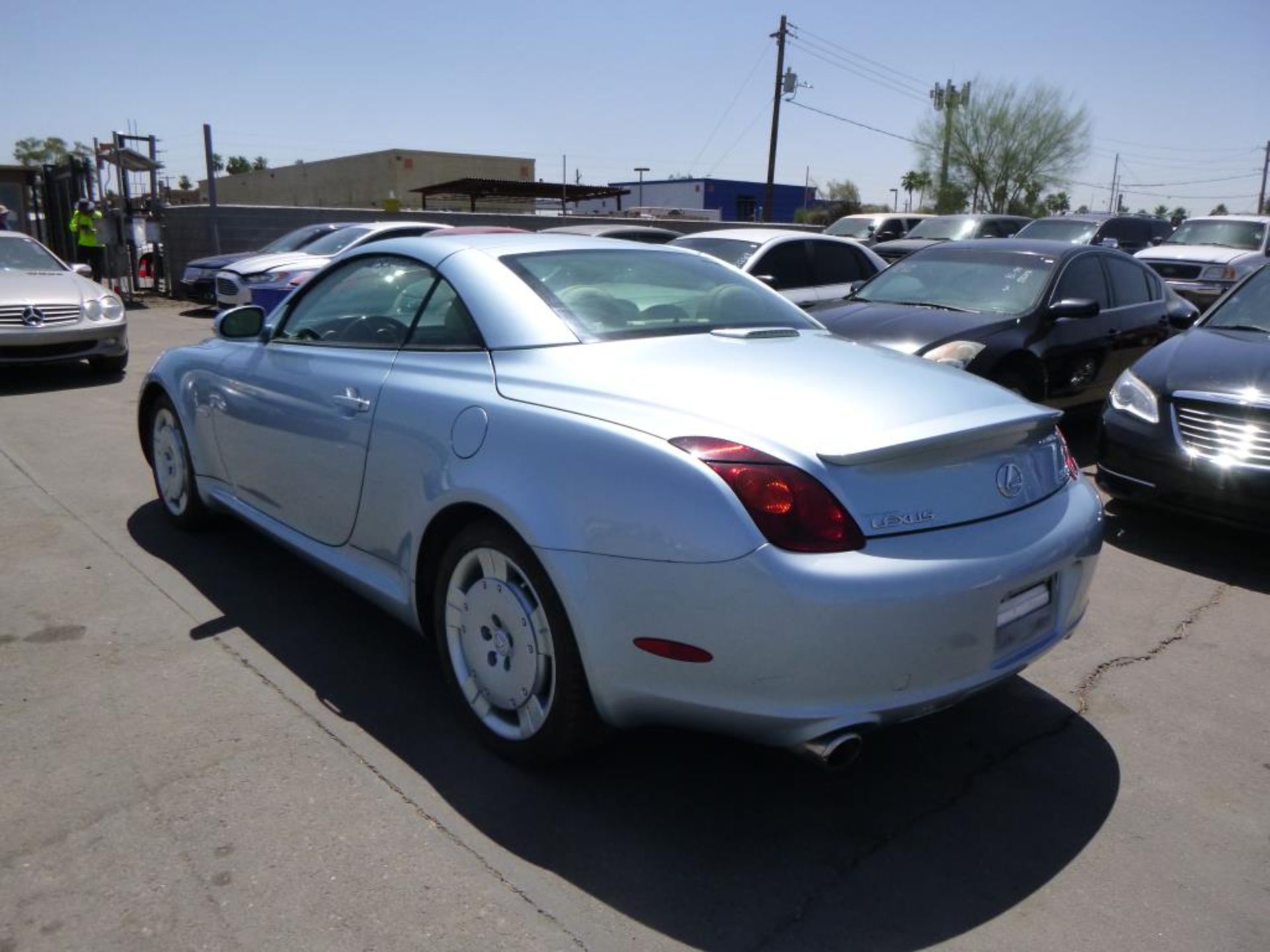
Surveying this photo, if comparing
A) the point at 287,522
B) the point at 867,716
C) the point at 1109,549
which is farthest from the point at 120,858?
the point at 1109,549

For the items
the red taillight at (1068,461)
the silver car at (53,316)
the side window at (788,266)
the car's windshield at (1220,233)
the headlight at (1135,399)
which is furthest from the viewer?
the car's windshield at (1220,233)

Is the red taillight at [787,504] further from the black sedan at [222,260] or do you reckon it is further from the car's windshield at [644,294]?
the black sedan at [222,260]

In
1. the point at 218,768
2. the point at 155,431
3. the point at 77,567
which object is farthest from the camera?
the point at 155,431

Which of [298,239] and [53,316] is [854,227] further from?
[53,316]

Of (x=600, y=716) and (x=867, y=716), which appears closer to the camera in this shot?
(x=867, y=716)

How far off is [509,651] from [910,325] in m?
4.57

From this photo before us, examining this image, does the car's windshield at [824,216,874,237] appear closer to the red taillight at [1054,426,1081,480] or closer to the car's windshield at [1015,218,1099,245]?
the car's windshield at [1015,218,1099,245]

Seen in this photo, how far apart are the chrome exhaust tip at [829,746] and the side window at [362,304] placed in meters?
2.00

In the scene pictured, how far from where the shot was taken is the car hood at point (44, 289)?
30.4 ft

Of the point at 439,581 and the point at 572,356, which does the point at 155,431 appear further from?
the point at 572,356

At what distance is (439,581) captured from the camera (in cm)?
309

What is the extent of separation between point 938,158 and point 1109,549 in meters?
47.8

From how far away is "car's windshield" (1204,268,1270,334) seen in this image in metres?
5.98

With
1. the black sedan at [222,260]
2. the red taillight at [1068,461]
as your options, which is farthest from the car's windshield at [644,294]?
the black sedan at [222,260]
